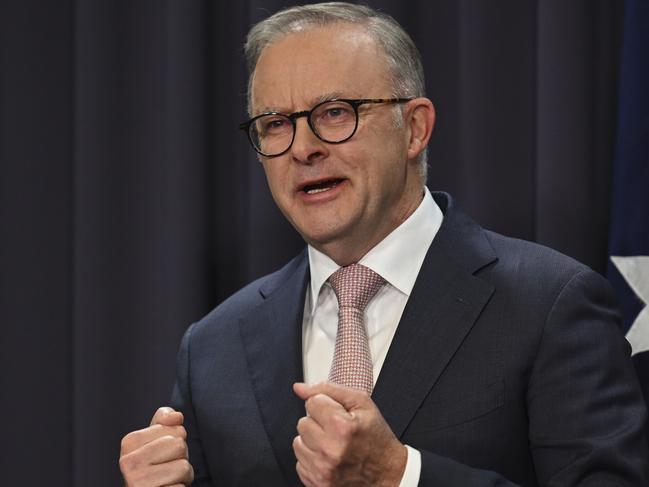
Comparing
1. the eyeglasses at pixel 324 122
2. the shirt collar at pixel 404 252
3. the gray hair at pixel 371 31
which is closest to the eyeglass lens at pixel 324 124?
the eyeglasses at pixel 324 122

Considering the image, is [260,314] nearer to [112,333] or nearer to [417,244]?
[417,244]

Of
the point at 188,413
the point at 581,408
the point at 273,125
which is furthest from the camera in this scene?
the point at 188,413

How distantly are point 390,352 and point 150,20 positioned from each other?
1063mm

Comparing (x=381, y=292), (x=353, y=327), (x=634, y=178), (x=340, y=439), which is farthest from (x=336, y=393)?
(x=634, y=178)

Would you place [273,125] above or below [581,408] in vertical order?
above

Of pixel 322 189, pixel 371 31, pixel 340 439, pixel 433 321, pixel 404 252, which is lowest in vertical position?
pixel 340 439

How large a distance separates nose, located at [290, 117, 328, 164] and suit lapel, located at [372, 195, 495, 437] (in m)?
0.27

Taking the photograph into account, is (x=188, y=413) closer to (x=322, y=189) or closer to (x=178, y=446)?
(x=178, y=446)

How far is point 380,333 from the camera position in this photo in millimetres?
1749

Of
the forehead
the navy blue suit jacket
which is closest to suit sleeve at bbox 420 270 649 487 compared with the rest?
the navy blue suit jacket

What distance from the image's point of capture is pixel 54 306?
232 centimetres

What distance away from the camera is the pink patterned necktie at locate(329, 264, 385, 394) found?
1.66m

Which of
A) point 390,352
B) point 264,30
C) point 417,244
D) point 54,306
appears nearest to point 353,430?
point 390,352

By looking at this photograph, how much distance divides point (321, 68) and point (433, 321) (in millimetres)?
487
